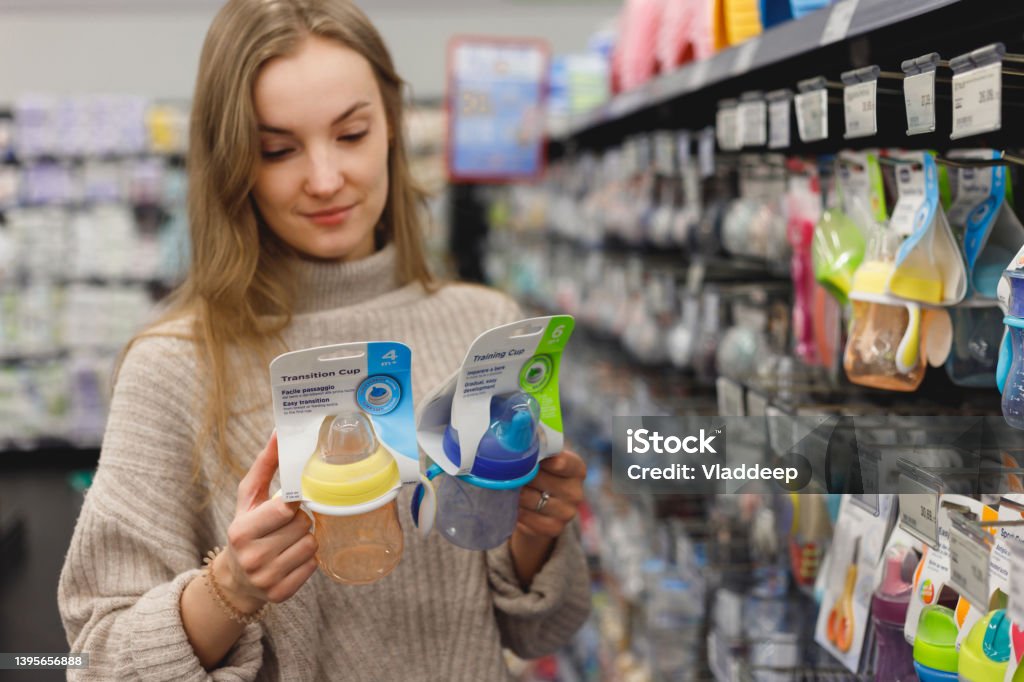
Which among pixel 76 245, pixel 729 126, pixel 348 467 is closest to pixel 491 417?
pixel 348 467

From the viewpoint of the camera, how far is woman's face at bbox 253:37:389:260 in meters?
1.27

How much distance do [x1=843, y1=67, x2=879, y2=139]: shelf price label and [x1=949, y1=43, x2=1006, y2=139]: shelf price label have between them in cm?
16

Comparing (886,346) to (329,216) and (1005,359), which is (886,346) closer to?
(1005,359)

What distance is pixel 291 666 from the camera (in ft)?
4.15

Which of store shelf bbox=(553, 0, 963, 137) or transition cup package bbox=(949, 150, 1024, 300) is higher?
store shelf bbox=(553, 0, 963, 137)

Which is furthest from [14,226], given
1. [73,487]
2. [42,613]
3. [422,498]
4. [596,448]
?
[422,498]

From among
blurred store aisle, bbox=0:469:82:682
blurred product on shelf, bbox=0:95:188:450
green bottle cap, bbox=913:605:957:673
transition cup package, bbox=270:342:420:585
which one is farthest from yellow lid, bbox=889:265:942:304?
blurred product on shelf, bbox=0:95:188:450

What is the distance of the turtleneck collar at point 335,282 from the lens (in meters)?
1.43

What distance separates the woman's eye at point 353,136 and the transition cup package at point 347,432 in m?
0.40

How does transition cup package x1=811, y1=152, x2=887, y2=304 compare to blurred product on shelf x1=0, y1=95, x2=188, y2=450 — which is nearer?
transition cup package x1=811, y1=152, x2=887, y2=304

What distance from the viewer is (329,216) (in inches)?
53.0

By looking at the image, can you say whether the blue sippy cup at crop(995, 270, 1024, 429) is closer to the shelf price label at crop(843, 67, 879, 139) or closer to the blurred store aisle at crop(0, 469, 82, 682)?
the shelf price label at crop(843, 67, 879, 139)

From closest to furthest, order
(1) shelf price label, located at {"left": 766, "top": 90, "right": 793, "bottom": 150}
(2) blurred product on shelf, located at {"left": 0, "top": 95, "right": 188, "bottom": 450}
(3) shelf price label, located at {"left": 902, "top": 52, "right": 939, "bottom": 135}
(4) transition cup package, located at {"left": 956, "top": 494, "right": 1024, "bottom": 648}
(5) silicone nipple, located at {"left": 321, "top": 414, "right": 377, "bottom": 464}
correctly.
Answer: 1. (4) transition cup package, located at {"left": 956, "top": 494, "right": 1024, "bottom": 648}
2. (5) silicone nipple, located at {"left": 321, "top": 414, "right": 377, "bottom": 464}
3. (3) shelf price label, located at {"left": 902, "top": 52, "right": 939, "bottom": 135}
4. (1) shelf price label, located at {"left": 766, "top": 90, "right": 793, "bottom": 150}
5. (2) blurred product on shelf, located at {"left": 0, "top": 95, "right": 188, "bottom": 450}

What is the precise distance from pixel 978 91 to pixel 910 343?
301 mm
